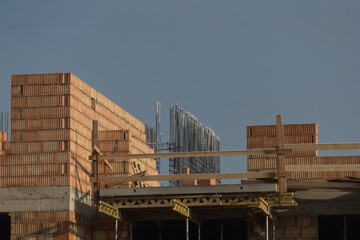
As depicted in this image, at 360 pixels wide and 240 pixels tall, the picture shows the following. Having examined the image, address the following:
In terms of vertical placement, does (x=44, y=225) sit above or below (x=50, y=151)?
below

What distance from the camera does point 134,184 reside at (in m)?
41.1

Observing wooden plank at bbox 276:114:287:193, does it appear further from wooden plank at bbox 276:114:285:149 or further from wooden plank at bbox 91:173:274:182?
wooden plank at bbox 91:173:274:182

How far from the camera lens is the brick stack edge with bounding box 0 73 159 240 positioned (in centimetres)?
3666

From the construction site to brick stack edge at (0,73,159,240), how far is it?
4 cm

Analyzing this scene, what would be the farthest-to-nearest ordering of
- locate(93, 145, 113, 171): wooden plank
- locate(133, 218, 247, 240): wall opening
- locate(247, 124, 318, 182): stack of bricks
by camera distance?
1. locate(133, 218, 247, 240): wall opening
2. locate(247, 124, 318, 182): stack of bricks
3. locate(93, 145, 113, 171): wooden plank

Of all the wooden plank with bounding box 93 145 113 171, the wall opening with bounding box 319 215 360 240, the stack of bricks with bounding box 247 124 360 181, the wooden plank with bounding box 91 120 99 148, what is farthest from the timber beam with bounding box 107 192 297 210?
the wall opening with bounding box 319 215 360 240

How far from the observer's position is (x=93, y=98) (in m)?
40.7

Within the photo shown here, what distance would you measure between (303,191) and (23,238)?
12085 mm

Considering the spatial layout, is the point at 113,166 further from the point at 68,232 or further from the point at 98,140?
the point at 68,232

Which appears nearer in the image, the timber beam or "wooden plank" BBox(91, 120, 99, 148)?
the timber beam

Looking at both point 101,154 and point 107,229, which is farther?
point 107,229

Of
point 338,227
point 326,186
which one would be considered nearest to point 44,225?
point 326,186

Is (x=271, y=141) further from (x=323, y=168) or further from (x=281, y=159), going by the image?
(x=323, y=168)

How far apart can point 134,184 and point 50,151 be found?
5.39m
